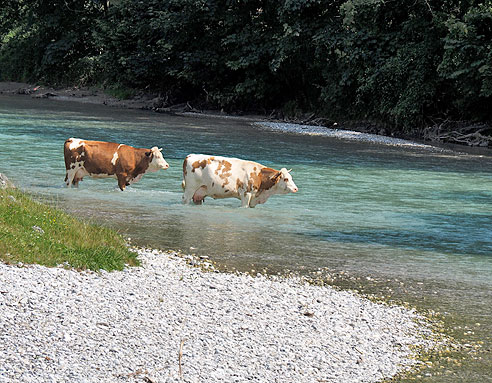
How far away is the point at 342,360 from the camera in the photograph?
8.74 meters

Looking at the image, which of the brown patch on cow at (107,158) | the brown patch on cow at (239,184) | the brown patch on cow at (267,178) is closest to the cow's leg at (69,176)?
the brown patch on cow at (107,158)

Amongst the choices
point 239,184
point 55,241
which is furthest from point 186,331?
point 239,184

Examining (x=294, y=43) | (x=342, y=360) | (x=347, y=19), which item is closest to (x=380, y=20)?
(x=347, y=19)

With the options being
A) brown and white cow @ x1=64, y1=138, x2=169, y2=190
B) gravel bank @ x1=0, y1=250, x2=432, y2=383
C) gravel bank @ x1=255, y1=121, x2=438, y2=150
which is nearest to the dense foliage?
gravel bank @ x1=255, y1=121, x2=438, y2=150

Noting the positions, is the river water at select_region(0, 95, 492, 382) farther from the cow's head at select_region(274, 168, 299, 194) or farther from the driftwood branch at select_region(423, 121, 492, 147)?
the driftwood branch at select_region(423, 121, 492, 147)

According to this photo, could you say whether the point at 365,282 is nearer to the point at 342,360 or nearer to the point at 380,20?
the point at 342,360

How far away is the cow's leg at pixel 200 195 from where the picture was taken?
59.1ft

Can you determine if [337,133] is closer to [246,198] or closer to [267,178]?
[246,198]

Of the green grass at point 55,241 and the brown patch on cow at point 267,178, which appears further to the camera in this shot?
the brown patch on cow at point 267,178

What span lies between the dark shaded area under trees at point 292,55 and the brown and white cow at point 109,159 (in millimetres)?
21938

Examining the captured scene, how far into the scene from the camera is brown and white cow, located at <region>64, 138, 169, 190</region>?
18.9 meters

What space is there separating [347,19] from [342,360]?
37.1 meters

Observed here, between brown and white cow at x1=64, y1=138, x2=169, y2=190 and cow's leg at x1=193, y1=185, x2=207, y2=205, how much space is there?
3.80ft

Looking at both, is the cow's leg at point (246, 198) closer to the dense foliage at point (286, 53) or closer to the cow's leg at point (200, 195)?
the cow's leg at point (200, 195)
